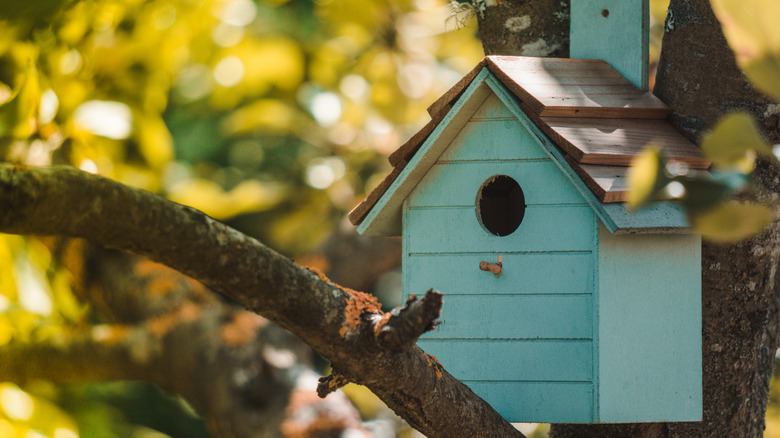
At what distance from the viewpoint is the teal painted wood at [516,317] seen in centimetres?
167

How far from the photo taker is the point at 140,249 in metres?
0.92

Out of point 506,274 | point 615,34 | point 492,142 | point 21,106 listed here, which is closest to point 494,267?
point 506,274

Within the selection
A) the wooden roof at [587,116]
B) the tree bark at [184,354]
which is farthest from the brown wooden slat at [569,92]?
the tree bark at [184,354]

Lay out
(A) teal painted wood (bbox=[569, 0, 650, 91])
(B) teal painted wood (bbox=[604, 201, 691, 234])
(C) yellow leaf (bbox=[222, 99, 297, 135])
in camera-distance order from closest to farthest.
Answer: (B) teal painted wood (bbox=[604, 201, 691, 234]), (A) teal painted wood (bbox=[569, 0, 650, 91]), (C) yellow leaf (bbox=[222, 99, 297, 135])

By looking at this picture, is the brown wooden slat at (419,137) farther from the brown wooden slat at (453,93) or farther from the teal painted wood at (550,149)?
the teal painted wood at (550,149)

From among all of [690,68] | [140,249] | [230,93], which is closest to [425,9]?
[230,93]

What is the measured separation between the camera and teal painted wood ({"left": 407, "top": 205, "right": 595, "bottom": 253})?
66.0 inches

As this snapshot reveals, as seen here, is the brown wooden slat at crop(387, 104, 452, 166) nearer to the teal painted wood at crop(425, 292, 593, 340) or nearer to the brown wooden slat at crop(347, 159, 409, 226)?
the brown wooden slat at crop(347, 159, 409, 226)

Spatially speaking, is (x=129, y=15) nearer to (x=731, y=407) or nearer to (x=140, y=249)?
(x=140, y=249)

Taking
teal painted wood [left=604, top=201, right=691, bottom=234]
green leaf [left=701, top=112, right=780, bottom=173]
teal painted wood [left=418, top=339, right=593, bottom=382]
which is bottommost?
teal painted wood [left=418, top=339, right=593, bottom=382]

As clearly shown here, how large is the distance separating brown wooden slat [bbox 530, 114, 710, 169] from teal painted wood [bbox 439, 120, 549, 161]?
71 millimetres

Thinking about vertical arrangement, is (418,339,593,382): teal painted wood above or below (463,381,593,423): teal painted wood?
above

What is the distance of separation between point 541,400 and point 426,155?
25.9 inches

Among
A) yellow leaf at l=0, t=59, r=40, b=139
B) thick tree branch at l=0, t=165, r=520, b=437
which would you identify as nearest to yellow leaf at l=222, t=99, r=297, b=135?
yellow leaf at l=0, t=59, r=40, b=139
